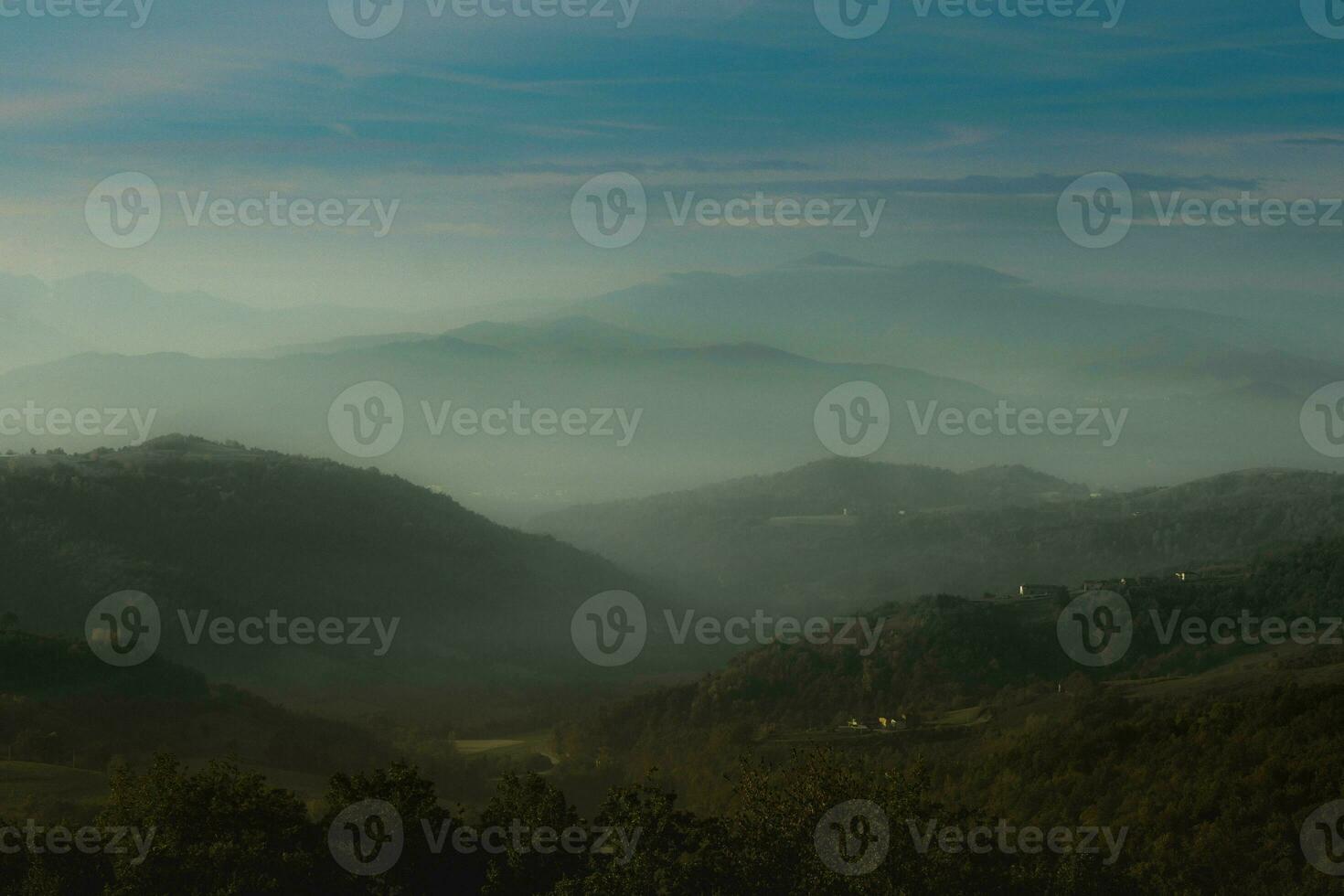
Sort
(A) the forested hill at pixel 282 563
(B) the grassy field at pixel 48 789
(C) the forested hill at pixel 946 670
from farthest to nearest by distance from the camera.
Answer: (A) the forested hill at pixel 282 563 → (C) the forested hill at pixel 946 670 → (B) the grassy field at pixel 48 789

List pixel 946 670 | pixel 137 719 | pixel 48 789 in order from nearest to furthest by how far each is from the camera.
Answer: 1. pixel 48 789
2. pixel 137 719
3. pixel 946 670

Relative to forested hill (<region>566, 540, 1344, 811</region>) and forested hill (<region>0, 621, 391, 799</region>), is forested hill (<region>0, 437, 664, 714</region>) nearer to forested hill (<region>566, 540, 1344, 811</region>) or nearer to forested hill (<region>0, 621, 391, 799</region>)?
forested hill (<region>0, 621, 391, 799</region>)

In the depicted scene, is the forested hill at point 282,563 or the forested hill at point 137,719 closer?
the forested hill at point 137,719

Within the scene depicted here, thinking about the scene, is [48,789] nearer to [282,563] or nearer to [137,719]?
[137,719]

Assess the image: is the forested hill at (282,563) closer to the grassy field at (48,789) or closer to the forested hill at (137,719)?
the forested hill at (137,719)

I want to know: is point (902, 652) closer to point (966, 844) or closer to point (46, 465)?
point (966, 844)

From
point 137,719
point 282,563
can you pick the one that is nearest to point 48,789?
point 137,719

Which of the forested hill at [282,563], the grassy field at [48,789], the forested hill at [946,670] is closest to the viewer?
the grassy field at [48,789]

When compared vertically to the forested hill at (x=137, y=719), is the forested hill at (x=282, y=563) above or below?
above

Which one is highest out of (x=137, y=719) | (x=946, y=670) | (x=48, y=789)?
(x=946, y=670)

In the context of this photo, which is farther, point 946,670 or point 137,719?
point 946,670

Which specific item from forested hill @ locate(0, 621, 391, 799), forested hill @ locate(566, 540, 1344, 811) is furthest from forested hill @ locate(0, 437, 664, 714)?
forested hill @ locate(566, 540, 1344, 811)

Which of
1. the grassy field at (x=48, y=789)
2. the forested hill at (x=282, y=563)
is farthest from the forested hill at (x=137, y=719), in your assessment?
the forested hill at (x=282, y=563)
